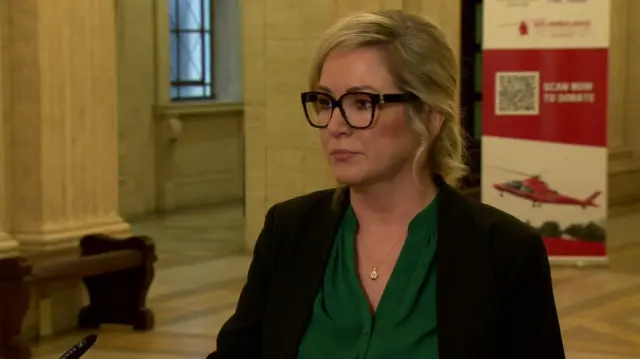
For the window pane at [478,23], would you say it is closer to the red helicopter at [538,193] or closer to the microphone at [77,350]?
the red helicopter at [538,193]

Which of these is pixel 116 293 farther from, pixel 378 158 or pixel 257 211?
pixel 378 158

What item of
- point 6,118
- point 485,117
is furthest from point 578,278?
point 6,118

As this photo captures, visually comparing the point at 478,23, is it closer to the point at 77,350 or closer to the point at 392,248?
the point at 392,248

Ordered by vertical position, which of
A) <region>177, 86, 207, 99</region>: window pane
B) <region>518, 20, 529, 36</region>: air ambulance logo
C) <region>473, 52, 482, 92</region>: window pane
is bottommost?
<region>177, 86, 207, 99</region>: window pane

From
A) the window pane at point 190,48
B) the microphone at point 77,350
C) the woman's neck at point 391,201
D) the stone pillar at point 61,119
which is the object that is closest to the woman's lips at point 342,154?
the woman's neck at point 391,201

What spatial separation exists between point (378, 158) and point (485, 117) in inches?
281

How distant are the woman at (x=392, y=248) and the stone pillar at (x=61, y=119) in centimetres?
446

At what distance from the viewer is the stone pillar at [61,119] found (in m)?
6.38

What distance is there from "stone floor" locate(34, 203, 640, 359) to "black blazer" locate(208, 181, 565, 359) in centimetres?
405

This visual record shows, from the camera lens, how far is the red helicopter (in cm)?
898

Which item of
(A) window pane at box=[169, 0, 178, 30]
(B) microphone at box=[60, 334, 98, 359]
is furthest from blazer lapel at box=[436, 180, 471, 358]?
(A) window pane at box=[169, 0, 178, 30]

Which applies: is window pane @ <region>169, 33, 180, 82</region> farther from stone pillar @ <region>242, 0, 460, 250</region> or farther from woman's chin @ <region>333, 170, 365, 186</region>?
woman's chin @ <region>333, 170, 365, 186</region>

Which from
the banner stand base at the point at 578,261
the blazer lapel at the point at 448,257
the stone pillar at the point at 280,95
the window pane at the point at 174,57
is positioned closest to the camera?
the blazer lapel at the point at 448,257

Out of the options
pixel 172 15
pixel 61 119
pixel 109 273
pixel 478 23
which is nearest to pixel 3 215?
pixel 61 119
